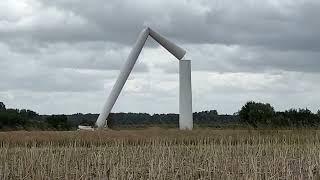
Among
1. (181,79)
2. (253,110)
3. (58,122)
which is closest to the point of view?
(181,79)

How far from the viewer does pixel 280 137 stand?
111 feet

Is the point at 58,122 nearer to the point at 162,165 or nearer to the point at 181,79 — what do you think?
the point at 181,79

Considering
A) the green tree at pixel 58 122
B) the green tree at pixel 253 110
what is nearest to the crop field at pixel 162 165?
the green tree at pixel 58 122

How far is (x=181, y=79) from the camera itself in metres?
65.2

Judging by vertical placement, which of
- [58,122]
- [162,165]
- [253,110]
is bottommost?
[162,165]

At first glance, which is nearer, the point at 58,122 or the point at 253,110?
the point at 58,122

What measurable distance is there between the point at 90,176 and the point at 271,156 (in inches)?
255

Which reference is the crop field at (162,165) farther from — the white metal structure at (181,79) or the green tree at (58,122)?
the green tree at (58,122)

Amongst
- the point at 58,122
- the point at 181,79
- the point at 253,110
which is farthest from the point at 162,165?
the point at 253,110

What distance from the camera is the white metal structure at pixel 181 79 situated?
63781 millimetres

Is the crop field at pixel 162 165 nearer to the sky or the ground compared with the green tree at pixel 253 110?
nearer to the ground

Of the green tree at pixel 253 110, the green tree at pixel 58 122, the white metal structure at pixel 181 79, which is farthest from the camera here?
the green tree at pixel 253 110

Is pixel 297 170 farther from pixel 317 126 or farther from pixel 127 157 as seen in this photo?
pixel 317 126

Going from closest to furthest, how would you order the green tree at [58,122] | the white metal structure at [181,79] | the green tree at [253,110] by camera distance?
the white metal structure at [181,79] < the green tree at [58,122] < the green tree at [253,110]
